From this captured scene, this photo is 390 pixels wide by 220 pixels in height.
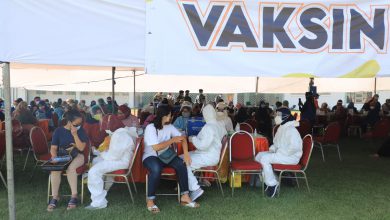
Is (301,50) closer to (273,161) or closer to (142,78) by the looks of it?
(273,161)

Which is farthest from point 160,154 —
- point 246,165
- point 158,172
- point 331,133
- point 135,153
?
point 331,133

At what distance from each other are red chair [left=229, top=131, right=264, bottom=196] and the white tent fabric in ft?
7.77

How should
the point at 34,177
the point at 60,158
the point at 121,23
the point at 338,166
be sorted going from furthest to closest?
the point at 338,166 < the point at 34,177 < the point at 60,158 < the point at 121,23

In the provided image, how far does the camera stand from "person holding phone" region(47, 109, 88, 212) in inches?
169

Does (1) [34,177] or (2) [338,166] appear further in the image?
(2) [338,166]

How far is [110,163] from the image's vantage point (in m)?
4.32

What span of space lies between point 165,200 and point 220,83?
423 inches

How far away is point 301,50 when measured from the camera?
119 inches

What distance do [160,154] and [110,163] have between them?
592mm

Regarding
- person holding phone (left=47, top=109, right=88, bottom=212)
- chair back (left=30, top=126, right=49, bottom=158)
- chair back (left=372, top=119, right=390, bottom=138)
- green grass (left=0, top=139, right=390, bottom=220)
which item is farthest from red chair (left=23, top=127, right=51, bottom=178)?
chair back (left=372, top=119, right=390, bottom=138)

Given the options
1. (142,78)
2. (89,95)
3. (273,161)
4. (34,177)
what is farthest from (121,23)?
(89,95)

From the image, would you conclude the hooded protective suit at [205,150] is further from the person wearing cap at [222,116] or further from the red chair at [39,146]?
the red chair at [39,146]

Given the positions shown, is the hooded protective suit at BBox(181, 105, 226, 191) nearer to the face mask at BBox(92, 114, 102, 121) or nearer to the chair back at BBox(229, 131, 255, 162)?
the chair back at BBox(229, 131, 255, 162)

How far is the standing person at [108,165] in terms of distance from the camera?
13.9 ft
